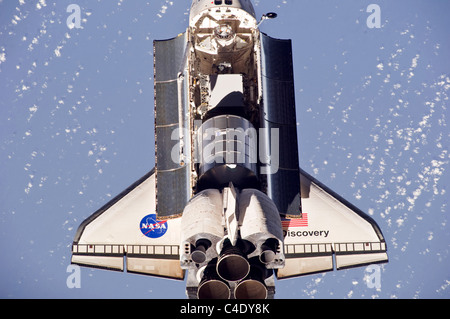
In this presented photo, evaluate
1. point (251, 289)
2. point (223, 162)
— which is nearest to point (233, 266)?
point (251, 289)

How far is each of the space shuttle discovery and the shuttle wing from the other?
0.11 feet

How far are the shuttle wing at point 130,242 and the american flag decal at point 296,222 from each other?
3556 mm

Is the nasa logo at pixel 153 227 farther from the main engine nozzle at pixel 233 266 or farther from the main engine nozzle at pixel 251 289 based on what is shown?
the main engine nozzle at pixel 251 289

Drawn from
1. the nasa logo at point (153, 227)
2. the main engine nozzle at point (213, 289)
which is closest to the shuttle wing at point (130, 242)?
the nasa logo at point (153, 227)

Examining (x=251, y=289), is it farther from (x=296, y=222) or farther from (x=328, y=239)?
(x=328, y=239)

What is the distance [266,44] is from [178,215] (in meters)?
6.88

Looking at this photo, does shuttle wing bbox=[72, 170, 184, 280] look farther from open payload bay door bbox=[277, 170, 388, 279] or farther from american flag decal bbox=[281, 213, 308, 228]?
open payload bay door bbox=[277, 170, 388, 279]

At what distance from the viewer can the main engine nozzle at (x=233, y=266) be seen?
54.6ft

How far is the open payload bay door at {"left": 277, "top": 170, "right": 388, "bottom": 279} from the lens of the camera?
22562 millimetres

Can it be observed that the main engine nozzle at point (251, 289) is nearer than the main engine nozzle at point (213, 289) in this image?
Yes

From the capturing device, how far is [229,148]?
2008cm

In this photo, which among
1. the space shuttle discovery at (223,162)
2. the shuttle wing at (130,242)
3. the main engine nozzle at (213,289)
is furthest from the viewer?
the shuttle wing at (130,242)

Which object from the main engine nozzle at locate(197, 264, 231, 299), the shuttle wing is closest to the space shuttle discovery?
the shuttle wing

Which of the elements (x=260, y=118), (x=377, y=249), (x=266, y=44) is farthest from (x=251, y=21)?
(x=377, y=249)
